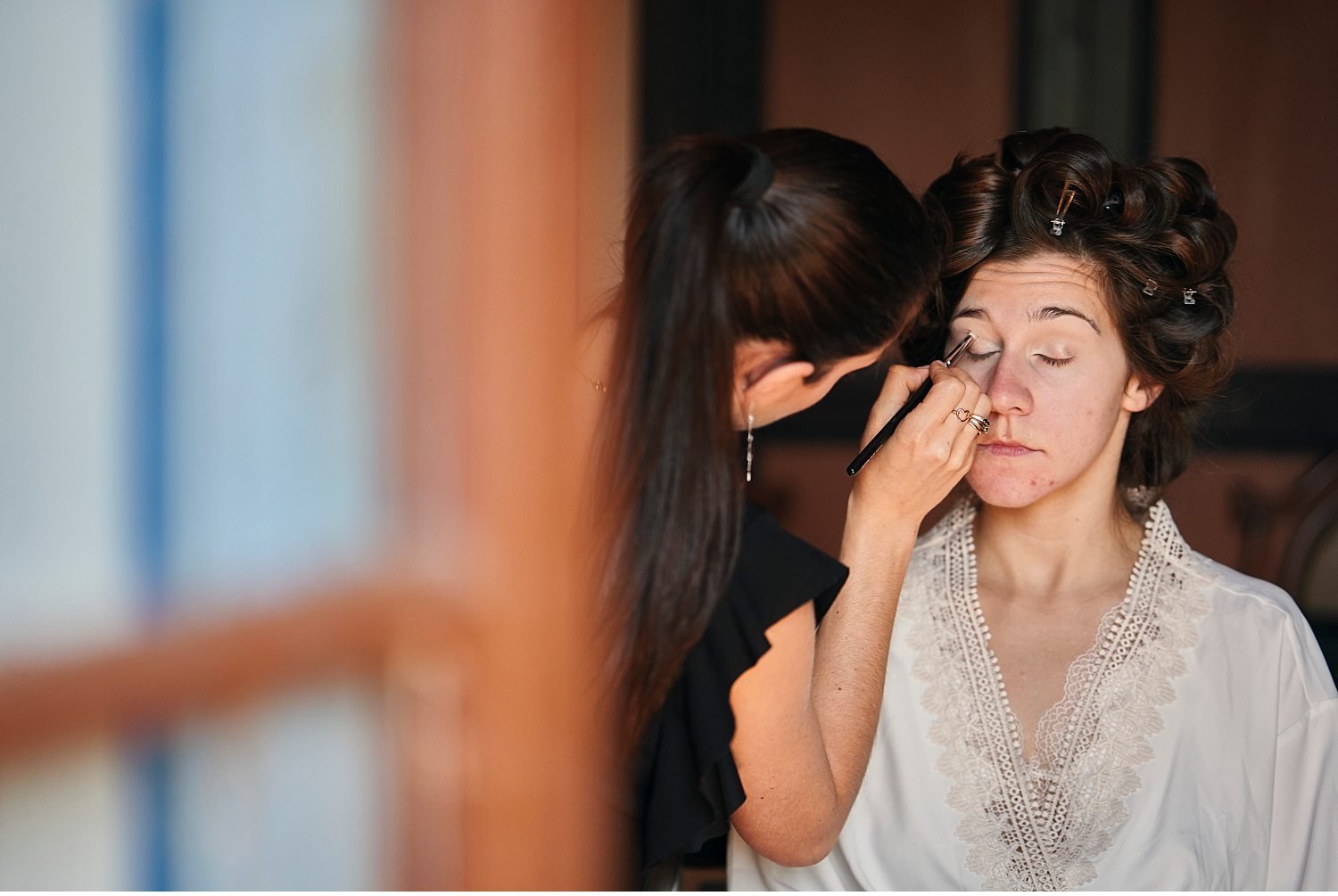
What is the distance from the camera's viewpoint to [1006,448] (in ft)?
5.51

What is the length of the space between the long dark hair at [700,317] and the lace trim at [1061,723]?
59 cm

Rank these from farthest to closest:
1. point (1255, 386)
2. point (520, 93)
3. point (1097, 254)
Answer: point (1255, 386) < point (1097, 254) < point (520, 93)

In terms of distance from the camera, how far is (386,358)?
35.3 inches

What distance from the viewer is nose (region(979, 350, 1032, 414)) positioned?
1644mm

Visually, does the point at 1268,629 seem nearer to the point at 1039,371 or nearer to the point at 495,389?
the point at 1039,371

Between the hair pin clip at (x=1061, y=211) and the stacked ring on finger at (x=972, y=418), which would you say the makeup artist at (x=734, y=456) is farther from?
the hair pin clip at (x=1061, y=211)

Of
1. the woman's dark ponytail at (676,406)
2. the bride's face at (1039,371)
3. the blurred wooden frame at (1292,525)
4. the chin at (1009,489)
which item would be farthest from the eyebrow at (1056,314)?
the blurred wooden frame at (1292,525)

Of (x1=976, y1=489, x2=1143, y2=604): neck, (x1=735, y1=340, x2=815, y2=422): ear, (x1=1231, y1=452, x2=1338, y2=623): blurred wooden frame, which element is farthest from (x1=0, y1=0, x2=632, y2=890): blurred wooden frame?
(x1=1231, y1=452, x2=1338, y2=623): blurred wooden frame

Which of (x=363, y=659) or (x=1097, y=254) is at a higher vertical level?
(x=1097, y=254)

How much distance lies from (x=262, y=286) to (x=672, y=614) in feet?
1.65

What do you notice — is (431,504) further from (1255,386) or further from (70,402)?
(1255,386)

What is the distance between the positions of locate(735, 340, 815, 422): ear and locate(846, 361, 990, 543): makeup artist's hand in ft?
0.89

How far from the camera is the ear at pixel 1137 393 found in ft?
5.73

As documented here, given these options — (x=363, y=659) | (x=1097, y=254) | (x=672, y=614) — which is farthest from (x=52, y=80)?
(x=1097, y=254)
